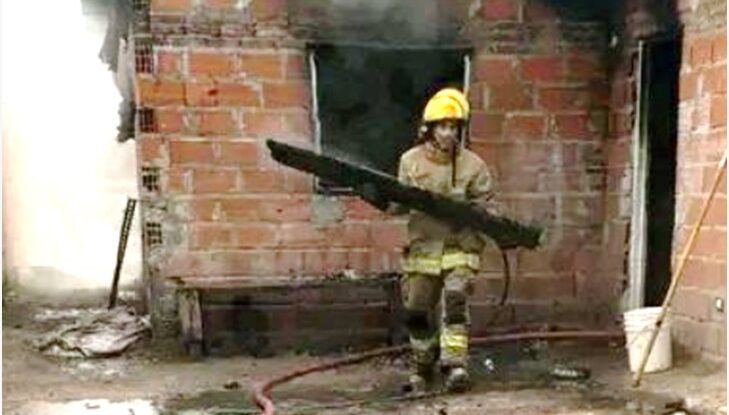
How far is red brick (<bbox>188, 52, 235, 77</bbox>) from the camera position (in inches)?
314

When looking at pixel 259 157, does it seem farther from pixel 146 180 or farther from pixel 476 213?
pixel 476 213

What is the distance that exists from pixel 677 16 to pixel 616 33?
3.24 ft

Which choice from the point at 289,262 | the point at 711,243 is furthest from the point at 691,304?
the point at 289,262

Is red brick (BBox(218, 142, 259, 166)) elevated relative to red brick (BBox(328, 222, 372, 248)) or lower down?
elevated

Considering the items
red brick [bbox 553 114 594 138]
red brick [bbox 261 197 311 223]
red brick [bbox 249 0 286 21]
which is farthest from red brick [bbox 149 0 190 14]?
red brick [bbox 553 114 594 138]

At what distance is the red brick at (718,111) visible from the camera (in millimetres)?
6441

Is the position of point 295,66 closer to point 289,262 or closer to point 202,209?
point 202,209

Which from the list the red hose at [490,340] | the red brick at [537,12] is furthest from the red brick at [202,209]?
the red brick at [537,12]

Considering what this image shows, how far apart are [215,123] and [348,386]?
252cm

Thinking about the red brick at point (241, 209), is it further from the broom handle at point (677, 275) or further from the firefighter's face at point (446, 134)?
the broom handle at point (677, 275)

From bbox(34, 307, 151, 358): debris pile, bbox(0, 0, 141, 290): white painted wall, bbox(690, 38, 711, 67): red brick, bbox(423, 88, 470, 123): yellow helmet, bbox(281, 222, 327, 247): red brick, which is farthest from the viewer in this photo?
bbox(0, 0, 141, 290): white painted wall

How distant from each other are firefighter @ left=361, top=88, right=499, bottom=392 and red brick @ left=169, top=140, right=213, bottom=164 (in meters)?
2.22

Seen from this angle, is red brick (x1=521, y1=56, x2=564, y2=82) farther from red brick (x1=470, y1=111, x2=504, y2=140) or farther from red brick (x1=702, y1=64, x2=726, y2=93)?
red brick (x1=702, y1=64, x2=726, y2=93)

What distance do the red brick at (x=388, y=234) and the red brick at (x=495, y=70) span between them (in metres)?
1.34
